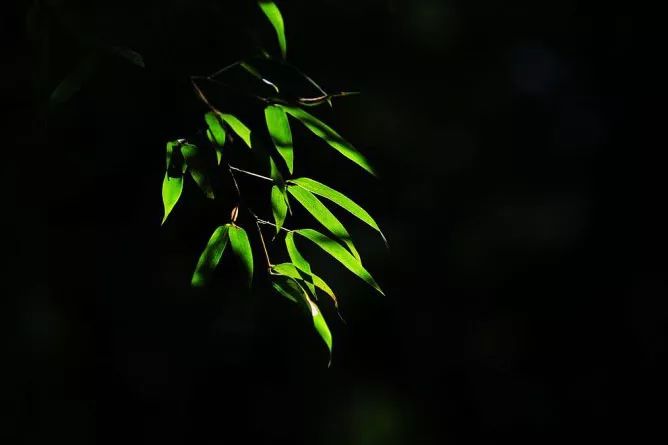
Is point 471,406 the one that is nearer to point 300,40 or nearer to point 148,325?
point 148,325

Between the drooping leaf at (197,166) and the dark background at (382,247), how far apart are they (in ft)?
3.60

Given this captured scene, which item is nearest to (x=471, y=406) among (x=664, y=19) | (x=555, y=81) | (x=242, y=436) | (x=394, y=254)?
(x=394, y=254)

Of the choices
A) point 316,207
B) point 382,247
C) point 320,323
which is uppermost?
point 316,207

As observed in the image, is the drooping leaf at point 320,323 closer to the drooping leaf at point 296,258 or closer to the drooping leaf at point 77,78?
the drooping leaf at point 296,258

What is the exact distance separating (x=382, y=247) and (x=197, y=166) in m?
1.82

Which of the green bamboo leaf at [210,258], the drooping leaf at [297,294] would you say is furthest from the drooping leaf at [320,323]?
the green bamboo leaf at [210,258]

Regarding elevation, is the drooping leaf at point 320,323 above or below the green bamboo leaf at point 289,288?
below

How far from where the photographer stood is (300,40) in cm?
249

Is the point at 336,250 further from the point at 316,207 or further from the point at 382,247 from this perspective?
the point at 382,247

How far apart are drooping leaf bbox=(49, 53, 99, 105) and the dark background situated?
1013 mm

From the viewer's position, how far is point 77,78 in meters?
0.74

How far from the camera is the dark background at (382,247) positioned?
2.11m

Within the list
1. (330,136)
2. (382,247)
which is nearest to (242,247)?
(330,136)

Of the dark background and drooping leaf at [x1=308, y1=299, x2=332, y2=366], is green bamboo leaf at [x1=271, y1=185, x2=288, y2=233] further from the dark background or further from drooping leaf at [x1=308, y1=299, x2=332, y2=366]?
the dark background
